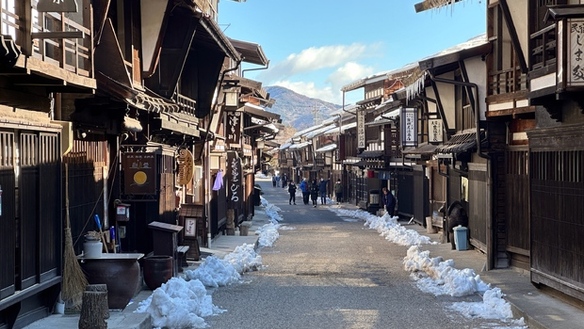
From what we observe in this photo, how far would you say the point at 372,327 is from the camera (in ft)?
42.5

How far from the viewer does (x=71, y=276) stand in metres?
12.9

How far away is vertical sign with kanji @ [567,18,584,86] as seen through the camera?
12.2 meters

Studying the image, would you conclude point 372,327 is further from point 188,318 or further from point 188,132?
point 188,132

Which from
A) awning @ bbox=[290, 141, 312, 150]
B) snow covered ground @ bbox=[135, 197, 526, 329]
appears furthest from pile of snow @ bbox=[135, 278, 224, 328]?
awning @ bbox=[290, 141, 312, 150]

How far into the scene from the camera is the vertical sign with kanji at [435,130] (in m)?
30.0

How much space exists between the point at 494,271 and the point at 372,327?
286 inches

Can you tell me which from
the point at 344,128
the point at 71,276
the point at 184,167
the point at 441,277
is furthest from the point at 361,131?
the point at 71,276

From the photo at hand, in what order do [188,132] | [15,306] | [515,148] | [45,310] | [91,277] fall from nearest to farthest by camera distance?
1. [15,306]
2. [45,310]
3. [91,277]
4. [515,148]
5. [188,132]

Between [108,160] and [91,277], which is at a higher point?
[108,160]

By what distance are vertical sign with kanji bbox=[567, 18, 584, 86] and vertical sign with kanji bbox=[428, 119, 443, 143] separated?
1757 cm

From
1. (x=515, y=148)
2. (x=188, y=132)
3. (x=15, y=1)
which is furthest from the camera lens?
(x=188, y=132)

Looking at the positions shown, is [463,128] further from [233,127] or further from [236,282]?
[233,127]

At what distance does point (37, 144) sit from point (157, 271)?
463 centimetres

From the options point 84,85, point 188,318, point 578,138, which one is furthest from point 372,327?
point 84,85
